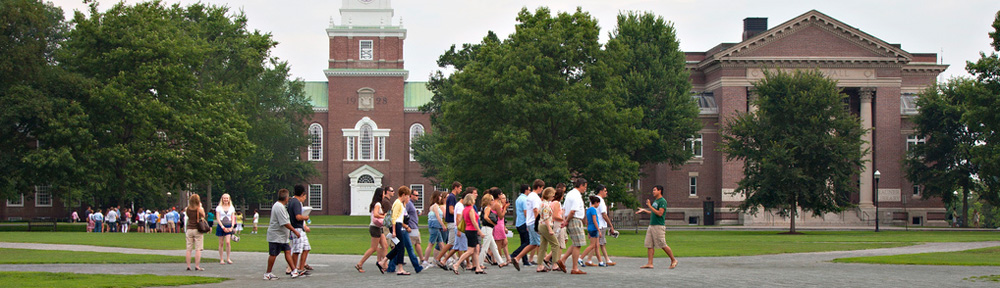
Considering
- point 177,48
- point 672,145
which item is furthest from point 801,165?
point 177,48

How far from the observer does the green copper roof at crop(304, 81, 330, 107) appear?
87938 mm

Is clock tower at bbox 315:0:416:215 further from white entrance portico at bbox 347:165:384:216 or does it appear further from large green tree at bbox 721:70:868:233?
large green tree at bbox 721:70:868:233

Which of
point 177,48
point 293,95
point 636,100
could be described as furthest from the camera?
point 293,95

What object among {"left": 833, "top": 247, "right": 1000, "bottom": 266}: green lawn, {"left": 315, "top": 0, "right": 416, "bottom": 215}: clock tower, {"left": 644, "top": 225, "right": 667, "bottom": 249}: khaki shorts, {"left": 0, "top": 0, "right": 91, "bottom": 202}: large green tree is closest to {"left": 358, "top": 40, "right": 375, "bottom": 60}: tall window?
{"left": 315, "top": 0, "right": 416, "bottom": 215}: clock tower

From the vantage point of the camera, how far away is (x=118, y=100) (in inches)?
1686

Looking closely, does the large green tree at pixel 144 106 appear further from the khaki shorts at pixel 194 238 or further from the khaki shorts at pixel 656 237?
the khaki shorts at pixel 656 237

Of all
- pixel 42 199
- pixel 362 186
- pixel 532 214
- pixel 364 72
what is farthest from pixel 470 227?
pixel 362 186

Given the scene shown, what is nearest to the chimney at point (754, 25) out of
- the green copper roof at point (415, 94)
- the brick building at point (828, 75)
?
the brick building at point (828, 75)

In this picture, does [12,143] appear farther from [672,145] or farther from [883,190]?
[883,190]

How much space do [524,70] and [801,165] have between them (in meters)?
14.0

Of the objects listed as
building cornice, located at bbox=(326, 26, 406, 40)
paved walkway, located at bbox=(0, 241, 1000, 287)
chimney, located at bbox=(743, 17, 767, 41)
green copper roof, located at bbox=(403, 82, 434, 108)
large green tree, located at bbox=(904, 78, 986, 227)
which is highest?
building cornice, located at bbox=(326, 26, 406, 40)

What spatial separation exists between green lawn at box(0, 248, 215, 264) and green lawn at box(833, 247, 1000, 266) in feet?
48.6

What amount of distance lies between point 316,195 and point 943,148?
47979mm

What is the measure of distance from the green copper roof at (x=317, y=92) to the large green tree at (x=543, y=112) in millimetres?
43819
